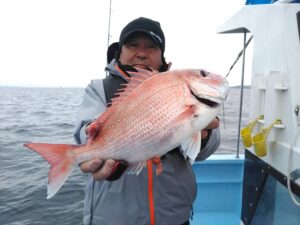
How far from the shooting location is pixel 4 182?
7.45 meters

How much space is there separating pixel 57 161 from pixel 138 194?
70 cm

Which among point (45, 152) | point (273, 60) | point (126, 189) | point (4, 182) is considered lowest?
point (4, 182)

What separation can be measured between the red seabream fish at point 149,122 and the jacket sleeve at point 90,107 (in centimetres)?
26

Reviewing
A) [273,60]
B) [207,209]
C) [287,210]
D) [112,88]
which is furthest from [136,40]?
[207,209]

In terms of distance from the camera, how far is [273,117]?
2543 mm

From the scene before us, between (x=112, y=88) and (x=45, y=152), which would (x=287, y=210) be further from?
(x=45, y=152)

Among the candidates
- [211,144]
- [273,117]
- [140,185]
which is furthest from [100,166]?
[273,117]

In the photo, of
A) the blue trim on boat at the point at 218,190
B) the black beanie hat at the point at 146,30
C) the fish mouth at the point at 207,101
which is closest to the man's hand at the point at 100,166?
the fish mouth at the point at 207,101

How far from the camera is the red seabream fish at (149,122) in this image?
67.1 inches

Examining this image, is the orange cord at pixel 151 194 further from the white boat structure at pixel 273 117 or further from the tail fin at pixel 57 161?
the white boat structure at pixel 273 117

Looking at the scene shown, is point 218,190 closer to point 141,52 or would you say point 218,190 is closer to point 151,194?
point 151,194

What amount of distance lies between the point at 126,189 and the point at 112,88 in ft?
2.55

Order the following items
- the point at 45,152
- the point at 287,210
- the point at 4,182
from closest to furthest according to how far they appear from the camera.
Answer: the point at 45,152 < the point at 287,210 < the point at 4,182

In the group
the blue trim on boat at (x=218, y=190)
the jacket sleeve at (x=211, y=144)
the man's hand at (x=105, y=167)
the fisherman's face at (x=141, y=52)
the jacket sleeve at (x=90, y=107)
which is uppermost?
the fisherman's face at (x=141, y=52)
